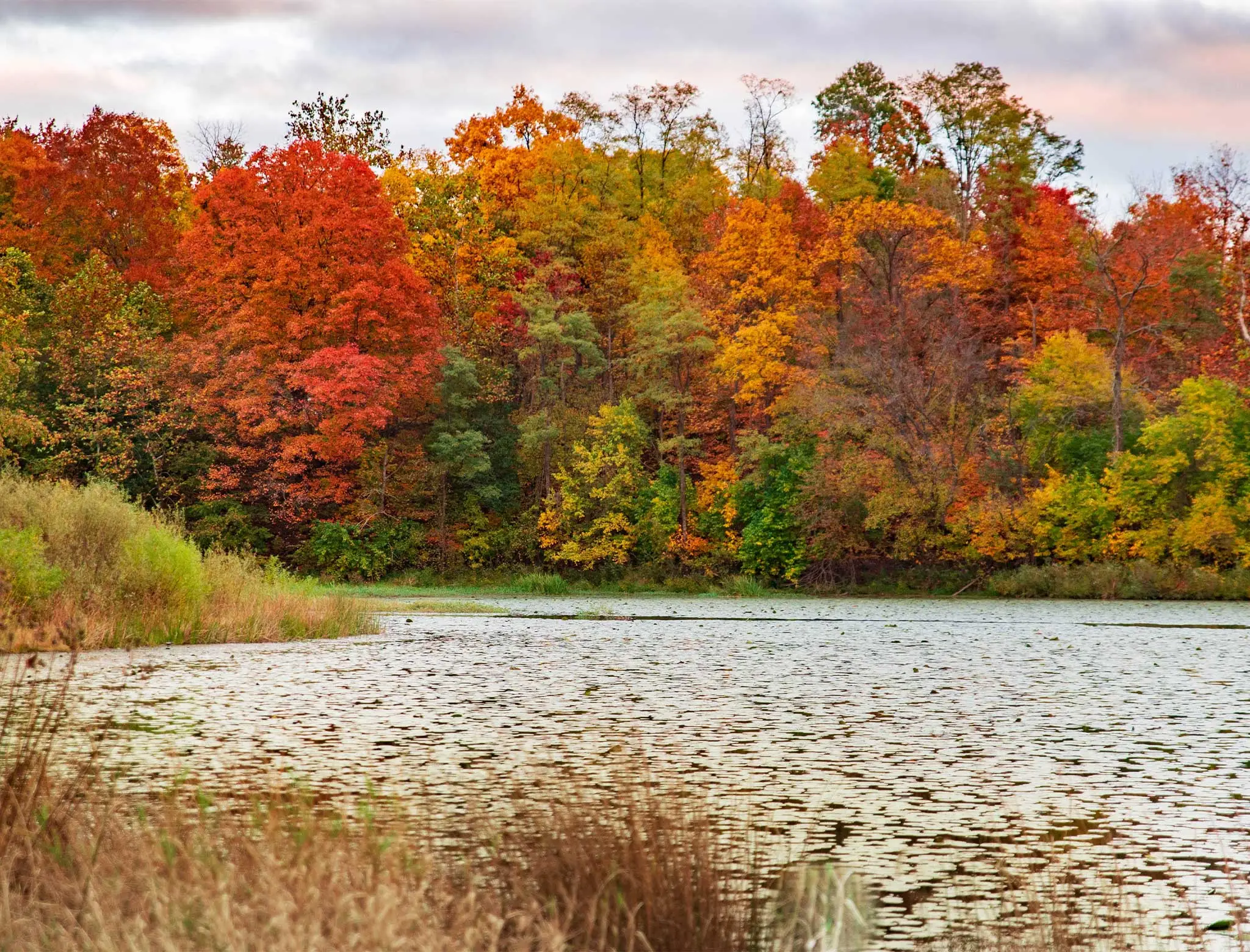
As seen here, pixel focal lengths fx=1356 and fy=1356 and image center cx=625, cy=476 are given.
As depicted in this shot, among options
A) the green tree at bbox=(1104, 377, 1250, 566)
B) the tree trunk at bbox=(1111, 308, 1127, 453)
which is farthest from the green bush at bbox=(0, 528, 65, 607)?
the tree trunk at bbox=(1111, 308, 1127, 453)

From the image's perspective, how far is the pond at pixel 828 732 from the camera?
730 cm

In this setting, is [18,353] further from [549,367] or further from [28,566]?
[549,367]

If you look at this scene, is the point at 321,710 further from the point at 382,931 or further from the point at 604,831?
the point at 382,931

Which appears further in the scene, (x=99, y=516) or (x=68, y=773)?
(x=99, y=516)

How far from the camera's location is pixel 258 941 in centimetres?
406

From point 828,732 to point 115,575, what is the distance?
11797 millimetres

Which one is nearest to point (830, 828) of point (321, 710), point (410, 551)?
point (321, 710)

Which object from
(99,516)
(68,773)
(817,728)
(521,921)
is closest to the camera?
(521,921)

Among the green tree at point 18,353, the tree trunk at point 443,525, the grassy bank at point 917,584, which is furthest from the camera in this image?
the tree trunk at point 443,525

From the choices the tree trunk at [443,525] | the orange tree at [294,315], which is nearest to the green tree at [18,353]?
the orange tree at [294,315]

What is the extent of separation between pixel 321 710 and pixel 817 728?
4469 mm

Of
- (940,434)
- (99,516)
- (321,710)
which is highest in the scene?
(940,434)

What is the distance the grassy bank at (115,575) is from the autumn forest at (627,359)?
1706 centimetres

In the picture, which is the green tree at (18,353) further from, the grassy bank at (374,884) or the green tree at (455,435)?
the grassy bank at (374,884)
